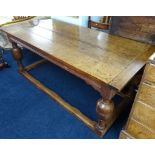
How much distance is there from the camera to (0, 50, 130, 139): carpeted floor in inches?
48.4

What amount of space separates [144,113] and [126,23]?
0.80 metres

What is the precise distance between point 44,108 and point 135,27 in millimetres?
1050

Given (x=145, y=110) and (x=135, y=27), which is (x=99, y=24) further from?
(x=145, y=110)

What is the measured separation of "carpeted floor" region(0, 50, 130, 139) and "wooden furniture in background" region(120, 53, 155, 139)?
283 mm

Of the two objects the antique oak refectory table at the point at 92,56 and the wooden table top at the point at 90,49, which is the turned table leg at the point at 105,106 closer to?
the antique oak refectory table at the point at 92,56

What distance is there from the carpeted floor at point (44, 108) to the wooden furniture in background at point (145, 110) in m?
0.28

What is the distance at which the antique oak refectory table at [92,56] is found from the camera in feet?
2.93

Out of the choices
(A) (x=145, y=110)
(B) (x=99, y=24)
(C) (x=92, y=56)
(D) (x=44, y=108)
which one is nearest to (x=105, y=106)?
(A) (x=145, y=110)

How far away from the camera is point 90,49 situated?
3.73 feet

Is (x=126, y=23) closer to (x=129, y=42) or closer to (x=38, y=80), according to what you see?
(x=129, y=42)

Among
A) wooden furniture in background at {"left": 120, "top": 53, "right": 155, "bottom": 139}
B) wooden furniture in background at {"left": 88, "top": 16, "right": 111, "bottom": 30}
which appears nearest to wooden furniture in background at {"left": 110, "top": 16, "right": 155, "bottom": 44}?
wooden furniture in background at {"left": 88, "top": 16, "right": 111, "bottom": 30}

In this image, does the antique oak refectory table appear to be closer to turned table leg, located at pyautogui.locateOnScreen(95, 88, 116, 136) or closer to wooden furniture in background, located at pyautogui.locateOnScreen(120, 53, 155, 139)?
turned table leg, located at pyautogui.locateOnScreen(95, 88, 116, 136)

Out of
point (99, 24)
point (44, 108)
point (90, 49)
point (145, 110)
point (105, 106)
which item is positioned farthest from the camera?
point (99, 24)
